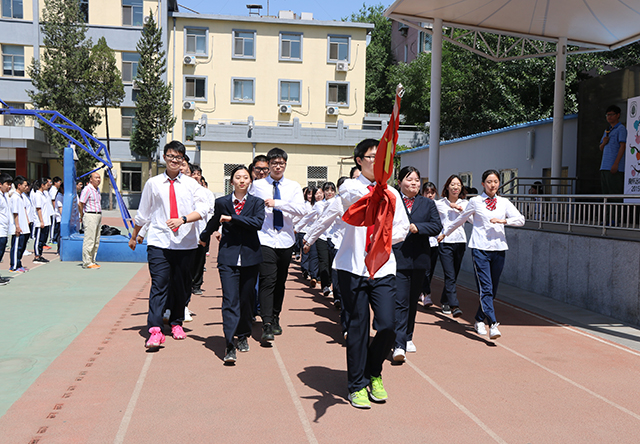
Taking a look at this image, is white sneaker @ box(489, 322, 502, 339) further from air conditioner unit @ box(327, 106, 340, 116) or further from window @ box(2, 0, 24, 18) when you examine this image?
window @ box(2, 0, 24, 18)

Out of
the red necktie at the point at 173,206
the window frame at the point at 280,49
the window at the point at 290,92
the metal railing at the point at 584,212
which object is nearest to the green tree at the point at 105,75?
the window at the point at 290,92

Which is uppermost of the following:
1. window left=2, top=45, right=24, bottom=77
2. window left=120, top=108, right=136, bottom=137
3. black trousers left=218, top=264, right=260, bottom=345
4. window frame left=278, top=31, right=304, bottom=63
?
window frame left=278, top=31, right=304, bottom=63

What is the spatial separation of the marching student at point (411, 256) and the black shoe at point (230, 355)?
5.31ft

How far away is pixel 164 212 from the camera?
6641 mm

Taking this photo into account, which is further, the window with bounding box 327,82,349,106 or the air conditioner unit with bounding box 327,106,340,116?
the window with bounding box 327,82,349,106

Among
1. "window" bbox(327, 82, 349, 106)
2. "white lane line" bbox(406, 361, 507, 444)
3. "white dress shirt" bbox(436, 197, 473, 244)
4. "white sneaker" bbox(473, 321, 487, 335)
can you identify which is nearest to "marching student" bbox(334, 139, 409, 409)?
"white lane line" bbox(406, 361, 507, 444)

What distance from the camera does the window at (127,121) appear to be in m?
40.1

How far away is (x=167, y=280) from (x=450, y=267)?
4426 mm

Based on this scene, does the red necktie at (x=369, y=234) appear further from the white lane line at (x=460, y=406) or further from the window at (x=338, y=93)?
the window at (x=338, y=93)

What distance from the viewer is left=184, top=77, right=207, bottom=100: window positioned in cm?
4166

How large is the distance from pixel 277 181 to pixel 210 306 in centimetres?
287

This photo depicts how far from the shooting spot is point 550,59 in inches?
1124

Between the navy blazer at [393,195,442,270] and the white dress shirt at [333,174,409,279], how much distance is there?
3.52 ft

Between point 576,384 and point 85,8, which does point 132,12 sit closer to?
point 85,8
